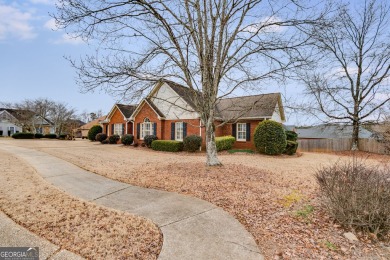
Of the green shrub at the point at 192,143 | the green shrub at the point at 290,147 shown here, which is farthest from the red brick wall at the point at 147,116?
the green shrub at the point at 290,147

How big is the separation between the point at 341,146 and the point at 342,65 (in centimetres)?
851

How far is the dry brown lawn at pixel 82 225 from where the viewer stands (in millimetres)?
3104

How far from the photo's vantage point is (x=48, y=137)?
3650cm

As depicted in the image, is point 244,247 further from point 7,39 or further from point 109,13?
point 7,39

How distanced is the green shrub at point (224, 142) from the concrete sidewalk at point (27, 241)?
13.6 metres

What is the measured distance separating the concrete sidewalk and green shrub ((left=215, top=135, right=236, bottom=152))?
1357 cm

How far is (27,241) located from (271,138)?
15181 mm

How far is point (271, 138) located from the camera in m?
15.9

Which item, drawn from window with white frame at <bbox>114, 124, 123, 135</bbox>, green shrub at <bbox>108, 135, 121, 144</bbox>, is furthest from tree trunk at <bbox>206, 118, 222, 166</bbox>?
window with white frame at <bbox>114, 124, 123, 135</bbox>

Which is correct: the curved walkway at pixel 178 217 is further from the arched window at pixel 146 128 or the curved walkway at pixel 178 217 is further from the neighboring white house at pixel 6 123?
the neighboring white house at pixel 6 123

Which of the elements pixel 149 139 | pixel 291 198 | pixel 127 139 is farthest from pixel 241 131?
pixel 291 198

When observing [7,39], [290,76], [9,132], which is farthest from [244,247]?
[9,132]

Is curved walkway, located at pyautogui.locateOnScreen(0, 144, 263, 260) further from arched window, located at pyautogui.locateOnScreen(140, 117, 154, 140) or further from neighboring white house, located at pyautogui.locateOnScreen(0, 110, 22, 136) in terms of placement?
neighboring white house, located at pyautogui.locateOnScreen(0, 110, 22, 136)

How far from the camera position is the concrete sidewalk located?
291 cm
